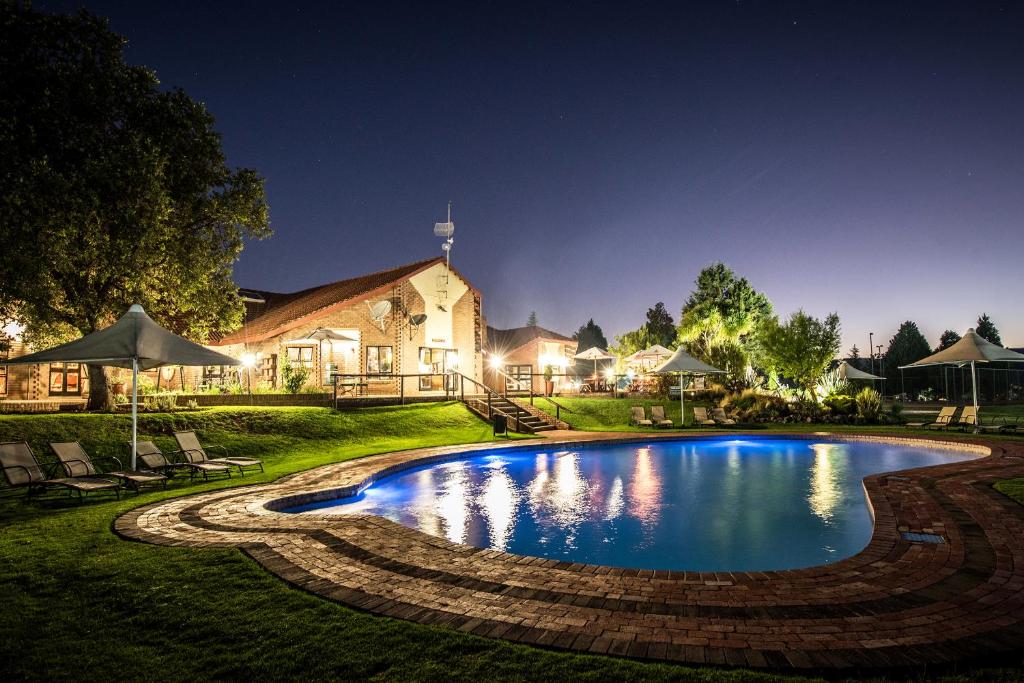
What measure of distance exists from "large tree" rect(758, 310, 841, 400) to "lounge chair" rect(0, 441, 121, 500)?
29.1 metres

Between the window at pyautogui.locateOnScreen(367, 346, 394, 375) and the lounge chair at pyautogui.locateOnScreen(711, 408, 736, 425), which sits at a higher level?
the window at pyautogui.locateOnScreen(367, 346, 394, 375)

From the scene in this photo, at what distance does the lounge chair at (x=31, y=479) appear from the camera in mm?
8641

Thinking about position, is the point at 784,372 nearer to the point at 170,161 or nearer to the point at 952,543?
the point at 952,543

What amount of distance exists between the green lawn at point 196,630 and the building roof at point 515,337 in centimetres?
3475

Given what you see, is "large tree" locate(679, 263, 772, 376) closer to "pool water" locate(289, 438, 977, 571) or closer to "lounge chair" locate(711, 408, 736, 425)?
"lounge chair" locate(711, 408, 736, 425)

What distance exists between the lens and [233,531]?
21.6ft

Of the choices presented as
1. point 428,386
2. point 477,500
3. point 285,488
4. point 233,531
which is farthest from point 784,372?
point 233,531

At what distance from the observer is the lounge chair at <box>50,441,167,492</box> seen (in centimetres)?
934

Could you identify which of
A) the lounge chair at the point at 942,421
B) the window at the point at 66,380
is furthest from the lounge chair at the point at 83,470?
the lounge chair at the point at 942,421

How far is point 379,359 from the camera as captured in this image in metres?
24.7

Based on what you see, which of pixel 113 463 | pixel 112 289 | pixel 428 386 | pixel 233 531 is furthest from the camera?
pixel 428 386

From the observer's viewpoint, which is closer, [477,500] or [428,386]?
[477,500]

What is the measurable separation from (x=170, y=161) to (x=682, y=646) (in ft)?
58.9

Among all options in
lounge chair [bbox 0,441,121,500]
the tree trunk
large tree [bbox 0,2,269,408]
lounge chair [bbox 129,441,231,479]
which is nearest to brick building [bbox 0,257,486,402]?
the tree trunk
